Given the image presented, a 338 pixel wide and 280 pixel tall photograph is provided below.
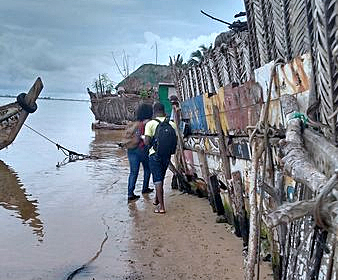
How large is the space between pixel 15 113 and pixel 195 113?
35.2 feet

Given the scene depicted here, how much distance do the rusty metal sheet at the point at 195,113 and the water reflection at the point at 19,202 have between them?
3122mm

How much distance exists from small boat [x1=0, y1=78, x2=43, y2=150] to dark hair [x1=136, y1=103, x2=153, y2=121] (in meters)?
8.93

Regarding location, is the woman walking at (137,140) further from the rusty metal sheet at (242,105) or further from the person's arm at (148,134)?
the rusty metal sheet at (242,105)

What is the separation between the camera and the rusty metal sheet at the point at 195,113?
765 centimetres

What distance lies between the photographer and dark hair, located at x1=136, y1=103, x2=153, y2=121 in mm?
8305

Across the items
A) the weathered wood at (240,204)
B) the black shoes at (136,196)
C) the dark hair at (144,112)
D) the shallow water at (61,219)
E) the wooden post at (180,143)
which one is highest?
the dark hair at (144,112)

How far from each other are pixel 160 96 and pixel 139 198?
571 inches

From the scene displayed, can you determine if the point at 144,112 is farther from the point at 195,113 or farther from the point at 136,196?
the point at 136,196

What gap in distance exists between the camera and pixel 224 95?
5.98 m

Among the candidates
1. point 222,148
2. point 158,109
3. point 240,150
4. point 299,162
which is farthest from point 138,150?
point 299,162

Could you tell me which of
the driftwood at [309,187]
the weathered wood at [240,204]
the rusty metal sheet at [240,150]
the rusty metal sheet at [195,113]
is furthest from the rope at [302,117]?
the rusty metal sheet at [195,113]

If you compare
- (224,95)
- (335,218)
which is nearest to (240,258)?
(224,95)

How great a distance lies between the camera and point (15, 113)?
16.9 meters

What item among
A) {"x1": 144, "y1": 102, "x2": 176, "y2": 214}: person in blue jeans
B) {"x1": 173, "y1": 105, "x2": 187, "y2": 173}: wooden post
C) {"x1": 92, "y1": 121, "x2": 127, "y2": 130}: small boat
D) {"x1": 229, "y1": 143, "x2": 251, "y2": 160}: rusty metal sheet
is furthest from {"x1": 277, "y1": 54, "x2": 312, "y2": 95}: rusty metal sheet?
{"x1": 92, "y1": 121, "x2": 127, "y2": 130}: small boat
